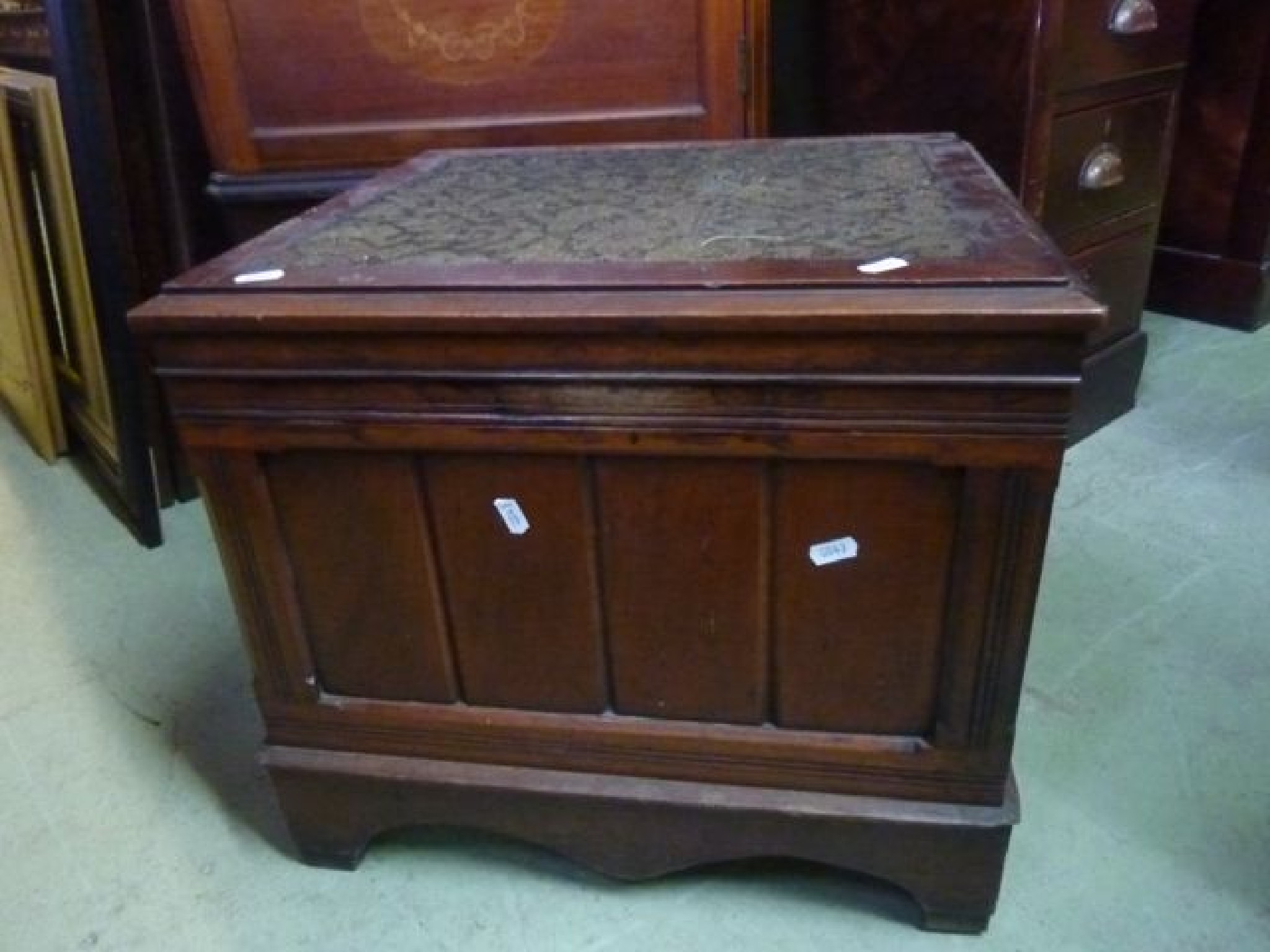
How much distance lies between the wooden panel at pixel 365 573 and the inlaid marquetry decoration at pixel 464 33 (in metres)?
0.77

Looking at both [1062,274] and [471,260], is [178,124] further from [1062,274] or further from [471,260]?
[1062,274]

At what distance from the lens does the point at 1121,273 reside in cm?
185

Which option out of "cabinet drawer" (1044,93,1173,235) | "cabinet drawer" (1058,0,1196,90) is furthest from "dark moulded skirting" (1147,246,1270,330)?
"cabinet drawer" (1058,0,1196,90)

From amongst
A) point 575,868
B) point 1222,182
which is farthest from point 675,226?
point 1222,182

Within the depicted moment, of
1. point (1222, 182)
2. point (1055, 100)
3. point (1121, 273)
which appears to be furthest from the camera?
point (1222, 182)

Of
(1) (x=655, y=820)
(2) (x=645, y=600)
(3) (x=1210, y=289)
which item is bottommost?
(3) (x=1210, y=289)

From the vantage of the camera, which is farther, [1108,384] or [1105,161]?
[1108,384]

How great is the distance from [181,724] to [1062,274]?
110 centimetres

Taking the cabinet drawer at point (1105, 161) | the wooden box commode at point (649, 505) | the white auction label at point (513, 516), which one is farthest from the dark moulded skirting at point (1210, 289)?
the white auction label at point (513, 516)

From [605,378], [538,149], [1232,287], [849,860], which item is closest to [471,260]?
[605,378]

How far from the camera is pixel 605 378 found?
780 mm

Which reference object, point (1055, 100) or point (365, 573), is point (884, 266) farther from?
point (1055, 100)

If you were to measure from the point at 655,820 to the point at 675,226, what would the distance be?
525 mm

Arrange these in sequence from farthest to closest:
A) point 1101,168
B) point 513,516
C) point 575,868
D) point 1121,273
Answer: point 1121,273
point 1101,168
point 575,868
point 513,516
